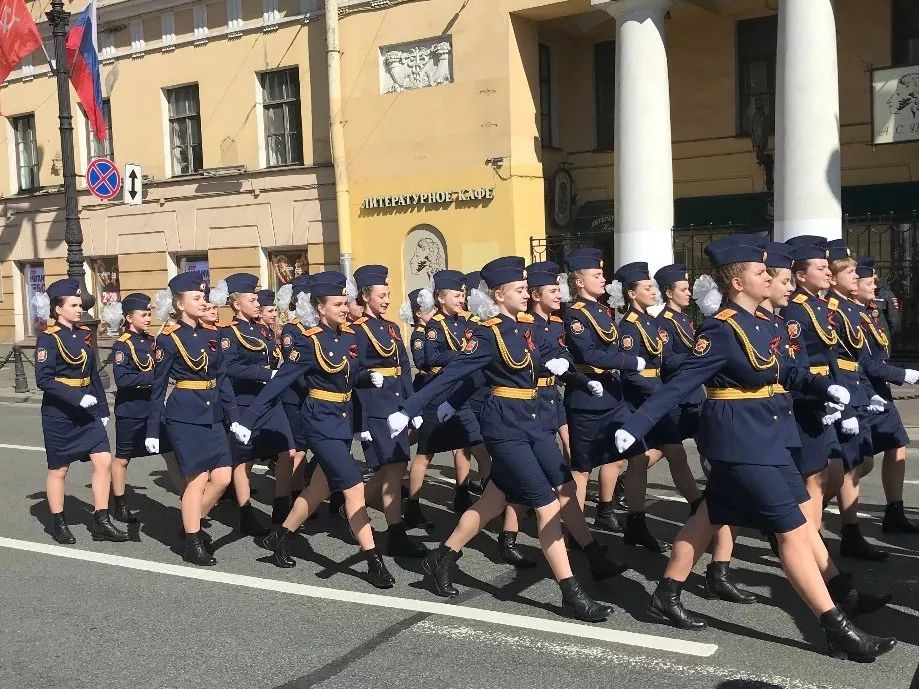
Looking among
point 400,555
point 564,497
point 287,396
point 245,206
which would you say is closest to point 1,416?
point 245,206

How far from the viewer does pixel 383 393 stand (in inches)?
305

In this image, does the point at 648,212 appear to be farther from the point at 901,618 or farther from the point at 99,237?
the point at 99,237

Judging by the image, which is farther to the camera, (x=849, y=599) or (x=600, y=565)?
(x=600, y=565)

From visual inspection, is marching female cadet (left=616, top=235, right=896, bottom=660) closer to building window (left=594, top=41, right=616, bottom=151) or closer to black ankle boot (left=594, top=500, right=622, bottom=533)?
black ankle boot (left=594, top=500, right=622, bottom=533)

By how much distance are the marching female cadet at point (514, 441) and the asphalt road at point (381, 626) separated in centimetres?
21

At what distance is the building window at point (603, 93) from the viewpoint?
2114 cm

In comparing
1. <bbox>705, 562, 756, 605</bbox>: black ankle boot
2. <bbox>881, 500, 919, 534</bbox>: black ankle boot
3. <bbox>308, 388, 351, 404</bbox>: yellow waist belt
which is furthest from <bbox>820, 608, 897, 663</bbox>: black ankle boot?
<bbox>308, 388, 351, 404</bbox>: yellow waist belt

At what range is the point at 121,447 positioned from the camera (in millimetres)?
8578

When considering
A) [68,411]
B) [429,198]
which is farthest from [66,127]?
[68,411]

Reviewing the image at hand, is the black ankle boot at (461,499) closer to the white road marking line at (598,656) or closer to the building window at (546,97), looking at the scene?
the white road marking line at (598,656)

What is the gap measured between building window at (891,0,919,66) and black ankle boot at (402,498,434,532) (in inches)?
533

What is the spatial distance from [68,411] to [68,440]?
0.22 m

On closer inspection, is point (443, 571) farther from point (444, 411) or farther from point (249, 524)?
point (249, 524)

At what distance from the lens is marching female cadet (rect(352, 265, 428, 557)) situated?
742cm
